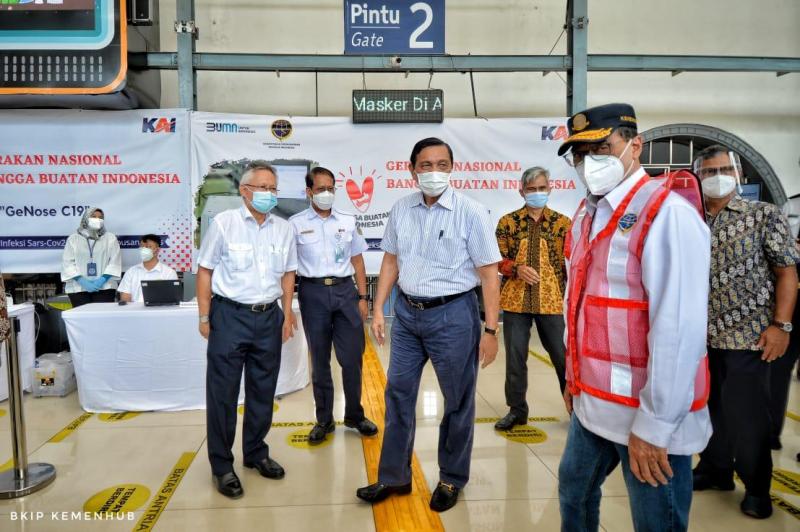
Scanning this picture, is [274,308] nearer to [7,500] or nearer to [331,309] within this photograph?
[331,309]

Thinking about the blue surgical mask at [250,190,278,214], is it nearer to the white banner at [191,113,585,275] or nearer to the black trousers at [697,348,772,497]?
the black trousers at [697,348,772,497]

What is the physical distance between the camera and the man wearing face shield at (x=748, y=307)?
82.7 inches

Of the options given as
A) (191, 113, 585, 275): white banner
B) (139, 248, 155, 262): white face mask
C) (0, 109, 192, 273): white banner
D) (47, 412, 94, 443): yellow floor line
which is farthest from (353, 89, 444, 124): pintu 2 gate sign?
(47, 412, 94, 443): yellow floor line

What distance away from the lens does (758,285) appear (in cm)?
212

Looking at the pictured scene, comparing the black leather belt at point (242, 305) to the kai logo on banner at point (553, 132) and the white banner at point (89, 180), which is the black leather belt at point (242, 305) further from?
the kai logo on banner at point (553, 132)

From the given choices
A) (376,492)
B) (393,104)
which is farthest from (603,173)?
(393,104)

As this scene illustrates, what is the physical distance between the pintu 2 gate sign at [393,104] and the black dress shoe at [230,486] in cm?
387

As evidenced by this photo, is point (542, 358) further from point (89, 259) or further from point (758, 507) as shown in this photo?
point (89, 259)

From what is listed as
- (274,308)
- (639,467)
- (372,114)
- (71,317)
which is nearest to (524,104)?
(372,114)

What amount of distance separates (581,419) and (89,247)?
5157 millimetres

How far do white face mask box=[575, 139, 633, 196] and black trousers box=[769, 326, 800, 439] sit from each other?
2159mm

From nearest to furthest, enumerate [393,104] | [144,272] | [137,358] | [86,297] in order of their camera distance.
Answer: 1. [137,358]
2. [144,272]
3. [86,297]
4. [393,104]

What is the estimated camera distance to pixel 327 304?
3014 millimetres

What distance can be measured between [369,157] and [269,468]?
3619 millimetres
